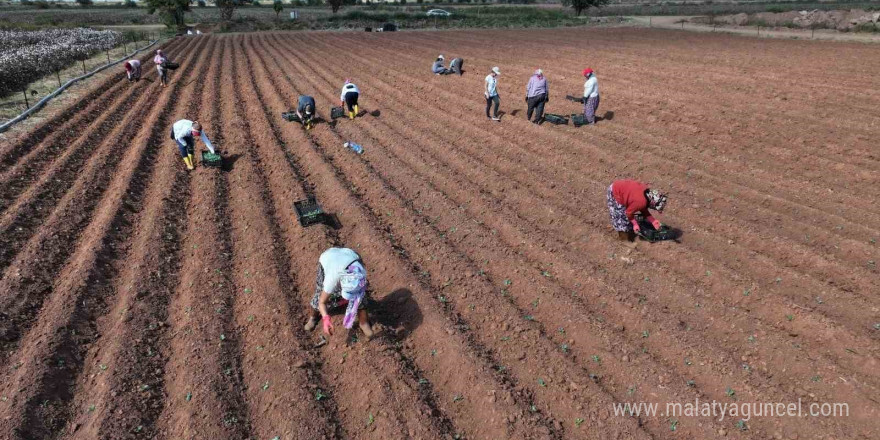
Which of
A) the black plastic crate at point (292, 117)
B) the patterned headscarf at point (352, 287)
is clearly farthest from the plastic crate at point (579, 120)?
→ the patterned headscarf at point (352, 287)

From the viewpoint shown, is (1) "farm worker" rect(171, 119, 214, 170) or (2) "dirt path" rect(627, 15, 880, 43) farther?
(2) "dirt path" rect(627, 15, 880, 43)

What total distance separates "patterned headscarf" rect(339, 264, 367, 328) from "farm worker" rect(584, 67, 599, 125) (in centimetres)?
948

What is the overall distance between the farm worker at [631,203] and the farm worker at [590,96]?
606cm

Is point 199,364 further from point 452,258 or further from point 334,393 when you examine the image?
point 452,258

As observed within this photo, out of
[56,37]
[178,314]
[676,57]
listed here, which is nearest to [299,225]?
[178,314]

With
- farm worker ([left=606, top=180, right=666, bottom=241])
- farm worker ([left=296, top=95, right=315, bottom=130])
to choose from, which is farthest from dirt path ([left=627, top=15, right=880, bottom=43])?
farm worker ([left=296, top=95, right=315, bottom=130])

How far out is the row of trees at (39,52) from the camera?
60.8 feet

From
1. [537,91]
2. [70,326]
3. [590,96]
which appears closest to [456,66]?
[537,91]

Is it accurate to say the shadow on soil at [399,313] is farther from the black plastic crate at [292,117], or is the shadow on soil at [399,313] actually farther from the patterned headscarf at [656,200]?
the black plastic crate at [292,117]

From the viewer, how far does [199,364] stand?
547 cm

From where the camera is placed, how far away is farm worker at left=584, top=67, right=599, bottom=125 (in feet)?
41.7

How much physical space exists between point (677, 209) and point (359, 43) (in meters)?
32.0

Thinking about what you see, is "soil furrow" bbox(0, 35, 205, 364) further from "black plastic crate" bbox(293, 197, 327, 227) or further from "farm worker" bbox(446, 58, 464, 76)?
"farm worker" bbox(446, 58, 464, 76)

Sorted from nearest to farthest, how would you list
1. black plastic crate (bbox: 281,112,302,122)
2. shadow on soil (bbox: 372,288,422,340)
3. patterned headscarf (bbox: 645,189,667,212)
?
1. shadow on soil (bbox: 372,288,422,340)
2. patterned headscarf (bbox: 645,189,667,212)
3. black plastic crate (bbox: 281,112,302,122)
